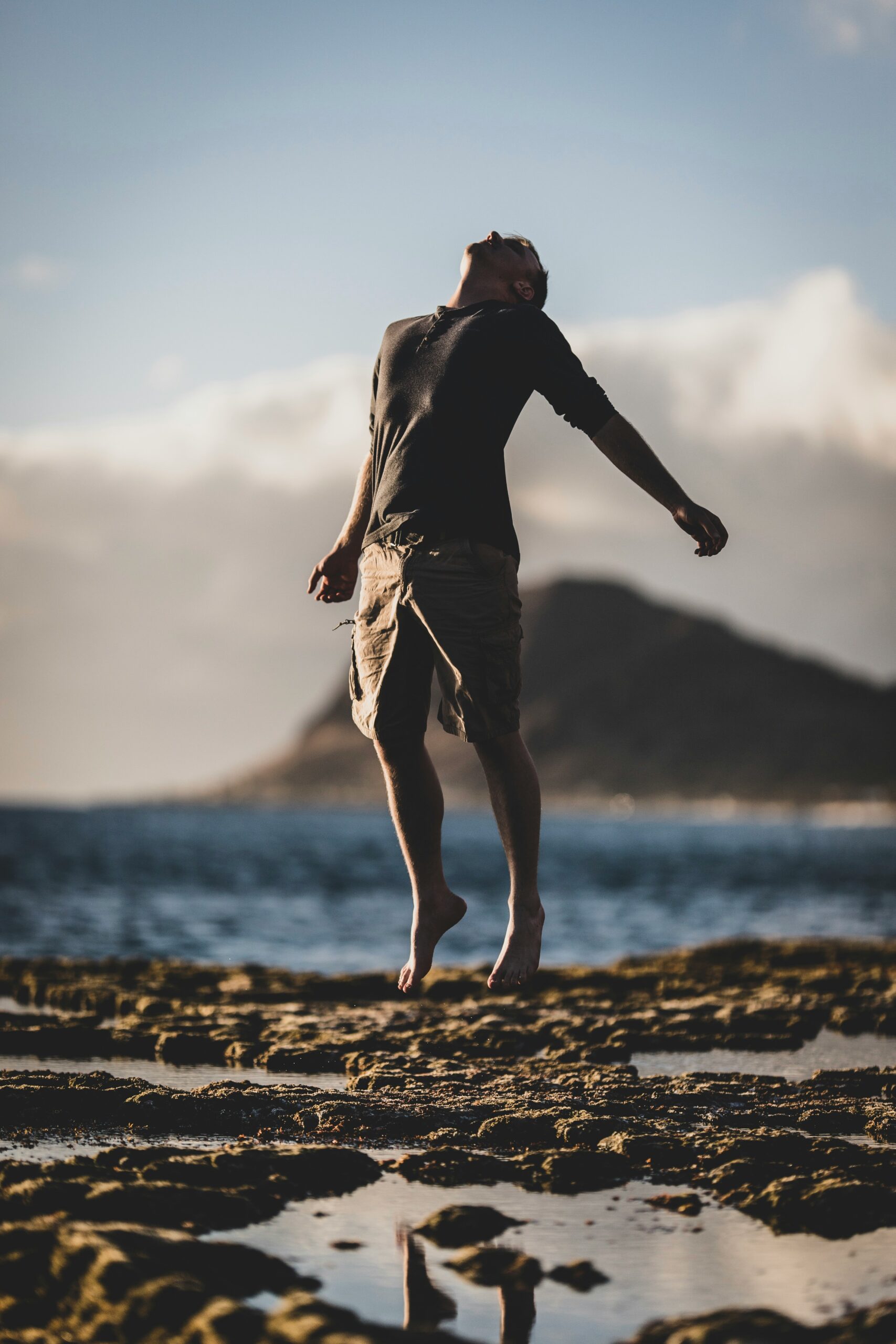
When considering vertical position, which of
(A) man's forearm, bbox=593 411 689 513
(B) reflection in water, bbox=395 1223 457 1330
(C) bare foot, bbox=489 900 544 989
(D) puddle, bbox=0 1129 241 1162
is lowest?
(D) puddle, bbox=0 1129 241 1162

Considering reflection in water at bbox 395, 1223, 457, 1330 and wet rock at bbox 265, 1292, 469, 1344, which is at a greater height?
wet rock at bbox 265, 1292, 469, 1344

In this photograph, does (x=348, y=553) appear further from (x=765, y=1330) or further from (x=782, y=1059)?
(x=765, y=1330)

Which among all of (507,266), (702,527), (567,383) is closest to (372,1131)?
(702,527)

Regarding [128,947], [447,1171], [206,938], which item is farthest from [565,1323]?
[206,938]

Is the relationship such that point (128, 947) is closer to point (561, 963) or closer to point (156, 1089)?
point (561, 963)

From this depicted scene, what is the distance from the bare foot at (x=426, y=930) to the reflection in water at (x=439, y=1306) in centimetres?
194

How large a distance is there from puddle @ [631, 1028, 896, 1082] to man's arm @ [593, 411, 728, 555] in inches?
85.4

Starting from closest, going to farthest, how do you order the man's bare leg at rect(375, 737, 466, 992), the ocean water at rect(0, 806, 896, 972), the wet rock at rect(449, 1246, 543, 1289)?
the wet rock at rect(449, 1246, 543, 1289) < the man's bare leg at rect(375, 737, 466, 992) < the ocean water at rect(0, 806, 896, 972)

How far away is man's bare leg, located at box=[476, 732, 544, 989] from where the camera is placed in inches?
173

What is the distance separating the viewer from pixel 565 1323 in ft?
7.68

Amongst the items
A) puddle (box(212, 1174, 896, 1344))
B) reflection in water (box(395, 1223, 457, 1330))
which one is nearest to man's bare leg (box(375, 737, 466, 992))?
puddle (box(212, 1174, 896, 1344))

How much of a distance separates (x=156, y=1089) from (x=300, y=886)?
29504mm

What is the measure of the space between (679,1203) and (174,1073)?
2.45m

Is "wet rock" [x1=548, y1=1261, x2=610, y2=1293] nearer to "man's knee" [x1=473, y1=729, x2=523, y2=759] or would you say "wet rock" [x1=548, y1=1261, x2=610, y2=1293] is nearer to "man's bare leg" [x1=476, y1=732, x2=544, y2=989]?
"man's bare leg" [x1=476, y1=732, x2=544, y2=989]
